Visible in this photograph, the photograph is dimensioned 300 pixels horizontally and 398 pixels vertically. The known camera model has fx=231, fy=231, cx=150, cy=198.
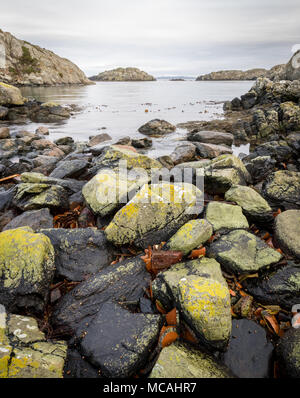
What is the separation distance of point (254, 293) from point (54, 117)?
25.4m

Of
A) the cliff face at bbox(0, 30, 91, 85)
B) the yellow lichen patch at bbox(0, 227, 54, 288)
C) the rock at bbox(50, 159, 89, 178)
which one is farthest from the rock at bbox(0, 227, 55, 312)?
the cliff face at bbox(0, 30, 91, 85)

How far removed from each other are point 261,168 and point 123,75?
18914 cm

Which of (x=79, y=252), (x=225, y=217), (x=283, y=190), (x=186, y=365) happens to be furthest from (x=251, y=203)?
(x=79, y=252)

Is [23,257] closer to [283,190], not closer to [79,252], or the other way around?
[79,252]

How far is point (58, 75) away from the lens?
93938mm

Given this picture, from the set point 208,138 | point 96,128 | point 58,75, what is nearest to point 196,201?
point 208,138

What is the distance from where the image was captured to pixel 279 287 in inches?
122

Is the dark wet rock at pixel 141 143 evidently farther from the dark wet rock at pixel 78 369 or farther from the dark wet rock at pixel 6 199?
the dark wet rock at pixel 78 369

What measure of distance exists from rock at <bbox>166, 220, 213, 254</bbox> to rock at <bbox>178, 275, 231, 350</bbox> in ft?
2.73

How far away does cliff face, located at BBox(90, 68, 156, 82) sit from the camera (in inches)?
6701

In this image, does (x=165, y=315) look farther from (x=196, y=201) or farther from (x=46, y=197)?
(x=46, y=197)

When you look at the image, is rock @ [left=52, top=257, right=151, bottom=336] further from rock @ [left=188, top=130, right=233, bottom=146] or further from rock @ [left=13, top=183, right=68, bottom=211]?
rock @ [left=188, top=130, right=233, bottom=146]

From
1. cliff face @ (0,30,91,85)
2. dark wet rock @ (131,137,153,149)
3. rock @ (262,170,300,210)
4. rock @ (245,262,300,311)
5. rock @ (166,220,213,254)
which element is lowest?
rock @ (245,262,300,311)

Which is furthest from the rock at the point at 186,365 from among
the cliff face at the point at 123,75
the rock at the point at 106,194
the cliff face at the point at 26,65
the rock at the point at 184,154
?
the cliff face at the point at 123,75
